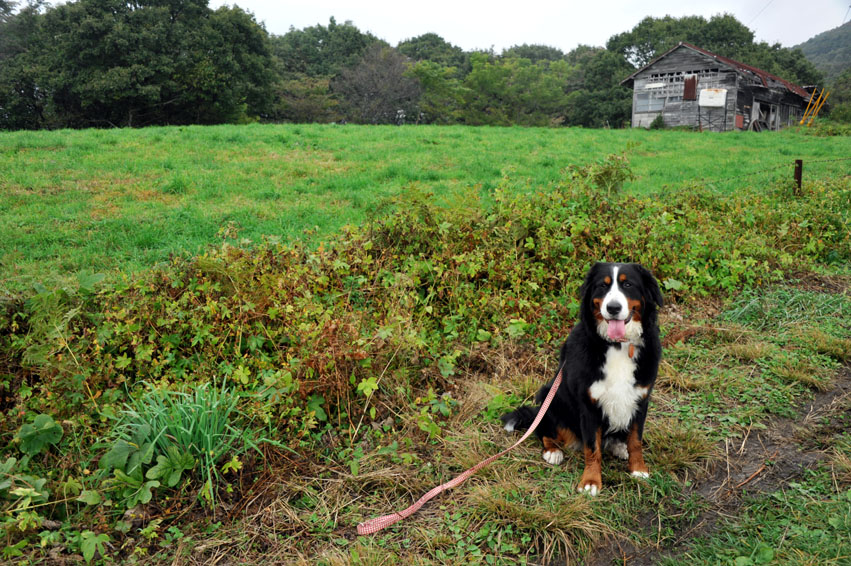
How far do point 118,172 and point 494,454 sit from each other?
927cm

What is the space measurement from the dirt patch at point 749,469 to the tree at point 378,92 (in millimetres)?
42559

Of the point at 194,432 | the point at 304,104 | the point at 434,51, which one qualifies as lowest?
the point at 194,432

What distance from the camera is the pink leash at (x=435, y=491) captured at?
8.27ft

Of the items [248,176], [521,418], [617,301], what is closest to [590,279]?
[617,301]

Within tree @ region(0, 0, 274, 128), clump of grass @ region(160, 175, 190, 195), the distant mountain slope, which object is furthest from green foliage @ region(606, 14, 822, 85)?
clump of grass @ region(160, 175, 190, 195)

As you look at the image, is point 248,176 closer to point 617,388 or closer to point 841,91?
point 617,388

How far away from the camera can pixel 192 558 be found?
7.79ft

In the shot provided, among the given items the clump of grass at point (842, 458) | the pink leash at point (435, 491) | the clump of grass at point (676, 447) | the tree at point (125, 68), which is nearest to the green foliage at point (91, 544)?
the pink leash at point (435, 491)

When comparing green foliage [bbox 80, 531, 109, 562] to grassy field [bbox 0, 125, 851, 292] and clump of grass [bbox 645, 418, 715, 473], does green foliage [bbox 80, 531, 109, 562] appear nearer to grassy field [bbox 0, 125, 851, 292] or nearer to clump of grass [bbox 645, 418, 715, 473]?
grassy field [bbox 0, 125, 851, 292]

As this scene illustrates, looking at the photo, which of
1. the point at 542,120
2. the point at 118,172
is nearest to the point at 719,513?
the point at 118,172

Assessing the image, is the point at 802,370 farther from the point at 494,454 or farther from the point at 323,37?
the point at 323,37

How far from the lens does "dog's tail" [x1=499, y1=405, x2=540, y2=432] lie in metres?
3.18

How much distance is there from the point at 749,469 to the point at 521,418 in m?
1.27

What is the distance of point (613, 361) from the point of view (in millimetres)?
2668
